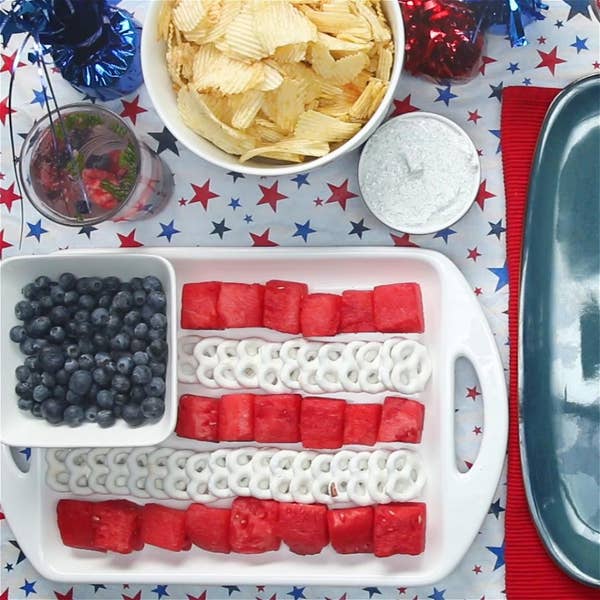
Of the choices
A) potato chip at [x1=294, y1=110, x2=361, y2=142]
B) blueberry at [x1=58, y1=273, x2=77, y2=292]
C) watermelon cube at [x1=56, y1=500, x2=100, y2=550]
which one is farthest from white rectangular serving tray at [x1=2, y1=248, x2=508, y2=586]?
potato chip at [x1=294, y1=110, x2=361, y2=142]

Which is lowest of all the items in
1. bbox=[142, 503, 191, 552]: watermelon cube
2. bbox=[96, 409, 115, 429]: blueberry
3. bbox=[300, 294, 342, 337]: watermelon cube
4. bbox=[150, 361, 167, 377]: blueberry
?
bbox=[142, 503, 191, 552]: watermelon cube

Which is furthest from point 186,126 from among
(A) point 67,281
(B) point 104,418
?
(B) point 104,418

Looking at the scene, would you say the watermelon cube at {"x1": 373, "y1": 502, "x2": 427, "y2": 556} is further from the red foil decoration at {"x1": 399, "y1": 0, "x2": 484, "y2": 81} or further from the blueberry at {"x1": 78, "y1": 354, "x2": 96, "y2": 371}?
the red foil decoration at {"x1": 399, "y1": 0, "x2": 484, "y2": 81}

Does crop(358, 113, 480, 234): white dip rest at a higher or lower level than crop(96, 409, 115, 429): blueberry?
A: higher

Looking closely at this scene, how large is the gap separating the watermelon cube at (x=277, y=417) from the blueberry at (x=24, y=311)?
1.07 feet

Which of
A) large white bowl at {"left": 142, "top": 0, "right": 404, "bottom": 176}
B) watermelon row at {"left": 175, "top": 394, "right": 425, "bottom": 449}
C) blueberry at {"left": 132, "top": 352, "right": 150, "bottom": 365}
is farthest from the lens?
watermelon row at {"left": 175, "top": 394, "right": 425, "bottom": 449}

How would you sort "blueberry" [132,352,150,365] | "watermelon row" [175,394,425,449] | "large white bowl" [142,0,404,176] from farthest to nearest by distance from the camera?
"watermelon row" [175,394,425,449] → "blueberry" [132,352,150,365] → "large white bowl" [142,0,404,176]

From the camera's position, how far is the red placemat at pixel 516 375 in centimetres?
126

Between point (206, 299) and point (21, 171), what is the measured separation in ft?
0.98

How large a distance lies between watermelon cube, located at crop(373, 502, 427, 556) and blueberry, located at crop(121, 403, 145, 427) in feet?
1.17

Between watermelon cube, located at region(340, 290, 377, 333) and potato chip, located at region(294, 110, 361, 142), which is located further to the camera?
watermelon cube, located at region(340, 290, 377, 333)

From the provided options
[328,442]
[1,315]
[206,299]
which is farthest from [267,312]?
[1,315]

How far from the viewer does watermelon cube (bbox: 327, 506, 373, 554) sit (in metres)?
1.26

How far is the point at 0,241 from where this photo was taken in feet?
4.36
